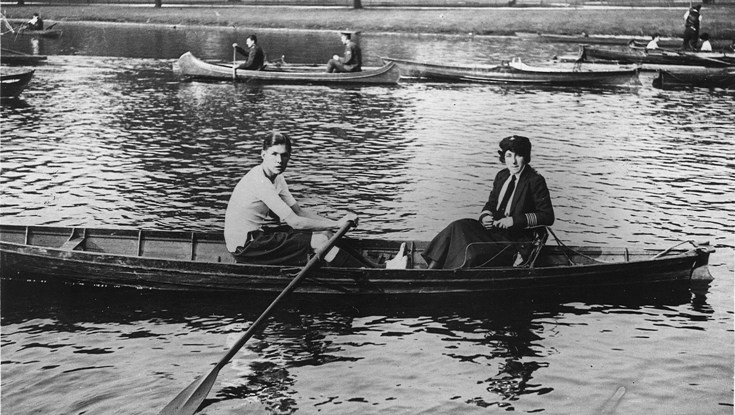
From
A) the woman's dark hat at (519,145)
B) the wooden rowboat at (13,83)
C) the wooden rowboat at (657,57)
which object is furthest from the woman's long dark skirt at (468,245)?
the wooden rowboat at (657,57)

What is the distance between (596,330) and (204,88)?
79.9 feet

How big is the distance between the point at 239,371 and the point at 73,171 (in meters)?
11.4

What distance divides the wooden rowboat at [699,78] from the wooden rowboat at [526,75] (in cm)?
112

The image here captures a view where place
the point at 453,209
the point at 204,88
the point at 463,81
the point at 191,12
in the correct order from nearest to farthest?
the point at 453,209
the point at 204,88
the point at 463,81
the point at 191,12

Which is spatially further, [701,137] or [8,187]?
[701,137]

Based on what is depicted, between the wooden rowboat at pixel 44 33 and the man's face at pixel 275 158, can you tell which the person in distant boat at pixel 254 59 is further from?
the wooden rowboat at pixel 44 33

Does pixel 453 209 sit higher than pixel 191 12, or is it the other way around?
pixel 191 12

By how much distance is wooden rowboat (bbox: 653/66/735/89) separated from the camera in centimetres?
3475

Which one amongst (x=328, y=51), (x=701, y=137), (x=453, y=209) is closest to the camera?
(x=453, y=209)

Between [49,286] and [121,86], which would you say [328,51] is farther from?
[49,286]

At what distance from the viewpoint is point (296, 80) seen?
110ft

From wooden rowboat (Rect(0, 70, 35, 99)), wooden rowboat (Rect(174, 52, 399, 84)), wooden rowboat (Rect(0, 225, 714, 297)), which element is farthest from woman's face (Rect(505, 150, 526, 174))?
wooden rowboat (Rect(174, 52, 399, 84))

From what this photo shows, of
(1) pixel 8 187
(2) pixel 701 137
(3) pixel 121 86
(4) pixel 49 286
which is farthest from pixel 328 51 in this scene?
(4) pixel 49 286

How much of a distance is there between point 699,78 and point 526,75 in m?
7.15
